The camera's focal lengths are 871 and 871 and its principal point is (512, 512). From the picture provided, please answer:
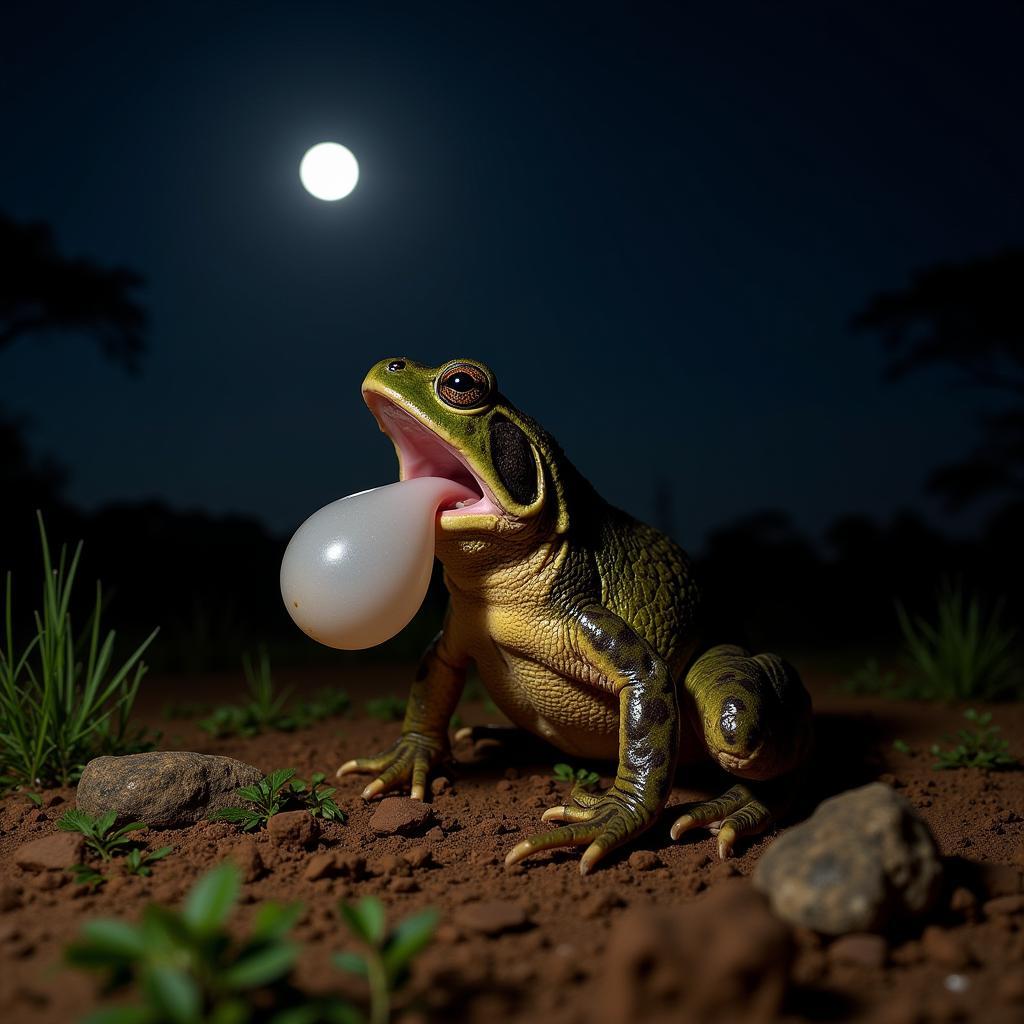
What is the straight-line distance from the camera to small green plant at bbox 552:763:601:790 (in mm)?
3422

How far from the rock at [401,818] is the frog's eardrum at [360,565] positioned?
1.98 ft

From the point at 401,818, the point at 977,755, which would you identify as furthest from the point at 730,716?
the point at 977,755

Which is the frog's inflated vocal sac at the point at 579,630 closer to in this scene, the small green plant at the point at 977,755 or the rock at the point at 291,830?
the rock at the point at 291,830

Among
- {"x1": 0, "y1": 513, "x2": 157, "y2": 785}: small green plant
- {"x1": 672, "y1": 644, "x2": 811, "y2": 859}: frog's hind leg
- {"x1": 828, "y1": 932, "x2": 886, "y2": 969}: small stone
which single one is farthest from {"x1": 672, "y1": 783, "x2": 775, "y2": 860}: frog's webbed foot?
{"x1": 0, "y1": 513, "x2": 157, "y2": 785}: small green plant

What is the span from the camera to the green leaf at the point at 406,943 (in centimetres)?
164

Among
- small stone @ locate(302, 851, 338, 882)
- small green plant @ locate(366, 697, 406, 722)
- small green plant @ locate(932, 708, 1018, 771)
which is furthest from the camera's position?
small green plant @ locate(366, 697, 406, 722)

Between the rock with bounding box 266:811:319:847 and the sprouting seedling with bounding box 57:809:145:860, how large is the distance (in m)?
0.41

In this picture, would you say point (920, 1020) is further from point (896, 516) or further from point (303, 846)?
point (896, 516)

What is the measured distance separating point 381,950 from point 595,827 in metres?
1.22

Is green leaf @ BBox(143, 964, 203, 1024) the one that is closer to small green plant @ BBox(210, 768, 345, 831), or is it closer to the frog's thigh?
small green plant @ BBox(210, 768, 345, 831)

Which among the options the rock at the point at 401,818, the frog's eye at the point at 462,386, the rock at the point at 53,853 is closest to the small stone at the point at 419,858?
the rock at the point at 401,818

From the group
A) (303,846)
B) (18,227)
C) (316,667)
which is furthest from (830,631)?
(18,227)

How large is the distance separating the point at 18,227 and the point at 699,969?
1482 cm

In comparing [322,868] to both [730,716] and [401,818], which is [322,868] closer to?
[401,818]
